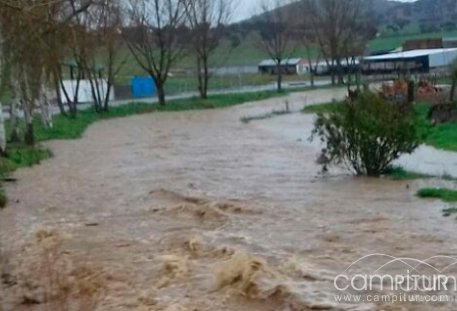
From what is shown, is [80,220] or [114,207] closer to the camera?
[80,220]

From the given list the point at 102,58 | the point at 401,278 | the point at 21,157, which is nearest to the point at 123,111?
the point at 102,58

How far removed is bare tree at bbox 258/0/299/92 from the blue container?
47.4 feet

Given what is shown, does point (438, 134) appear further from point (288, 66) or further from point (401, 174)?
point (288, 66)

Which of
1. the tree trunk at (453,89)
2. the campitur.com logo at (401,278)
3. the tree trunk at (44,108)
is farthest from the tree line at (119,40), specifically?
the tree trunk at (453,89)

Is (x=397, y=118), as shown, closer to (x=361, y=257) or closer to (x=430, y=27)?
(x=361, y=257)

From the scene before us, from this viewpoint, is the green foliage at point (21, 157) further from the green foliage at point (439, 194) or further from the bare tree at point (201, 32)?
the bare tree at point (201, 32)

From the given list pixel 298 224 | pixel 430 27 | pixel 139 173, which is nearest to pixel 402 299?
pixel 298 224

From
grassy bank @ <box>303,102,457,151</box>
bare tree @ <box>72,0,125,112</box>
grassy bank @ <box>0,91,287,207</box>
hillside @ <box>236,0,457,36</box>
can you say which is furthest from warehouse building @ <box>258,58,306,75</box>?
grassy bank @ <box>303,102,457,151</box>

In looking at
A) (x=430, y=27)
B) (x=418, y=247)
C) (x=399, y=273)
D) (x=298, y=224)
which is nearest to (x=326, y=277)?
(x=399, y=273)

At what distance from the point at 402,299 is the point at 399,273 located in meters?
1.69

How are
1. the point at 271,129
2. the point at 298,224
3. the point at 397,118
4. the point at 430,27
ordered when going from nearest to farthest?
the point at 298,224 → the point at 397,118 → the point at 271,129 → the point at 430,27

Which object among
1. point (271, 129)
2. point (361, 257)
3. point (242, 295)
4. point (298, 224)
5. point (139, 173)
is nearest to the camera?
point (242, 295)

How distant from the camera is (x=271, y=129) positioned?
43375 millimetres

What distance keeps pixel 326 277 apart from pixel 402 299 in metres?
1.68
